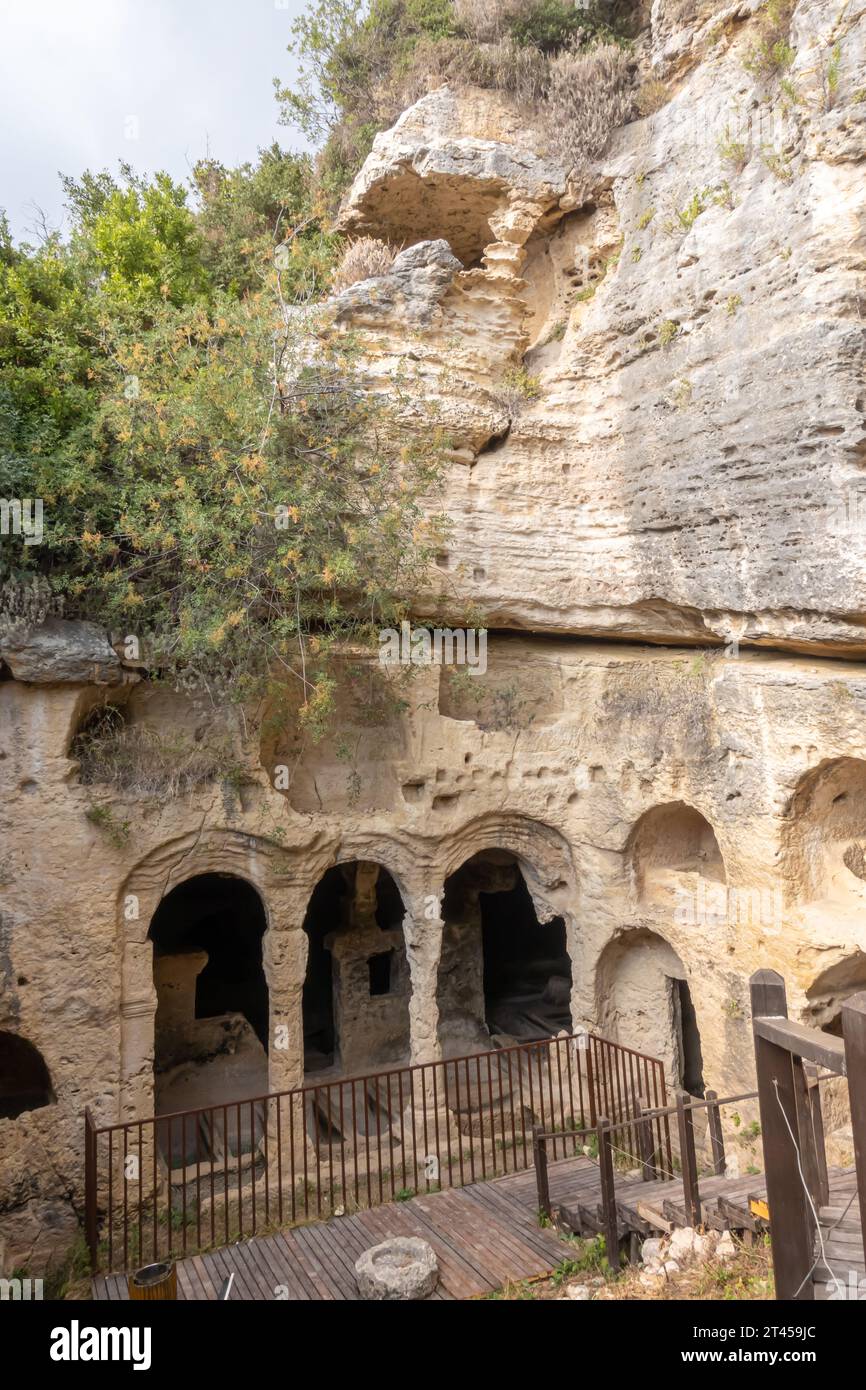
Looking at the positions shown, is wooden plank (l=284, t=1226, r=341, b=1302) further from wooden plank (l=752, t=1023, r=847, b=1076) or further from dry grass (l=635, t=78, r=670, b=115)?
dry grass (l=635, t=78, r=670, b=115)

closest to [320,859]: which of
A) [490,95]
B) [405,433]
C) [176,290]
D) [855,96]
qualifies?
[405,433]

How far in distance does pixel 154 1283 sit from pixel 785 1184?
553cm

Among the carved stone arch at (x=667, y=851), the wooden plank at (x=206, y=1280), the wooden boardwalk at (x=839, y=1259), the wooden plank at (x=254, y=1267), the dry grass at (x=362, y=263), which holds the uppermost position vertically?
the dry grass at (x=362, y=263)

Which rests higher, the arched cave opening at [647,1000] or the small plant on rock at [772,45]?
the small plant on rock at [772,45]

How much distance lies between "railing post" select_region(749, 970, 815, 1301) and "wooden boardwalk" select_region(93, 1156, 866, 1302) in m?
3.36

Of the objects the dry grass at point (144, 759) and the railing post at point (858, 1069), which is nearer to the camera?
the railing post at point (858, 1069)

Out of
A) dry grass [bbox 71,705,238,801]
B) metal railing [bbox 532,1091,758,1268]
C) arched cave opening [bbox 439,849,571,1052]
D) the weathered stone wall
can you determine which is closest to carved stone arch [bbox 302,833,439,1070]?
the weathered stone wall

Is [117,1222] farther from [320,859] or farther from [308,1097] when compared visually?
[320,859]

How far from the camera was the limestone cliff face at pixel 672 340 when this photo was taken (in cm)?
899

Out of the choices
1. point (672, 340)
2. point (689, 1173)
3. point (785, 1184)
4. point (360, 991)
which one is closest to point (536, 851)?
point (360, 991)

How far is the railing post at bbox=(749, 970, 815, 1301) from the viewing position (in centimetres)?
423

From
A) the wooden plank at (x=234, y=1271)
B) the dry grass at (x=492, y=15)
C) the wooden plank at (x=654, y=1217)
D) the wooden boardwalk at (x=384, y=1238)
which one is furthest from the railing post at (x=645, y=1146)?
the dry grass at (x=492, y=15)

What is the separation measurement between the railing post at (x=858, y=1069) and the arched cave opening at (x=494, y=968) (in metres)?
11.2

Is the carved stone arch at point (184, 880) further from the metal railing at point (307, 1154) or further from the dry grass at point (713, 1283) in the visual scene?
the dry grass at point (713, 1283)
